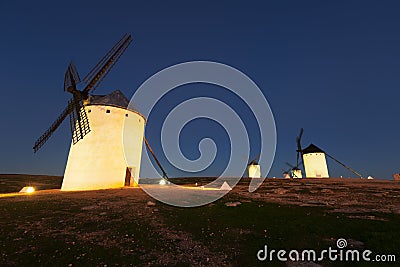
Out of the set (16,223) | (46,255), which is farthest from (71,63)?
(46,255)

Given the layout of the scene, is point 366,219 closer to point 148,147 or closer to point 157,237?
point 157,237

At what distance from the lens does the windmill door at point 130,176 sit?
25.6 meters

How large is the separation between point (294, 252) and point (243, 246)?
177cm

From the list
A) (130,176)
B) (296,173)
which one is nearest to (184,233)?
(130,176)

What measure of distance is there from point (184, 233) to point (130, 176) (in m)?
19.1

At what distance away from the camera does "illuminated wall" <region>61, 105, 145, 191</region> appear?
22.5m

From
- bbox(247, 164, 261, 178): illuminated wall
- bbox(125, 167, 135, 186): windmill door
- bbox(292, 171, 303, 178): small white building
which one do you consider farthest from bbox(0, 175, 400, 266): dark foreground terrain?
bbox(292, 171, 303, 178): small white building

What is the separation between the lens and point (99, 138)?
23359 millimetres

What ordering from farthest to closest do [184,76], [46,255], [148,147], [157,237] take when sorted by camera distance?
1. [148,147]
2. [184,76]
3. [157,237]
4. [46,255]

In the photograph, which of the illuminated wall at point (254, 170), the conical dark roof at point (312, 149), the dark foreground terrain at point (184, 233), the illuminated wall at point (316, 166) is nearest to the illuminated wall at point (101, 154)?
the dark foreground terrain at point (184, 233)

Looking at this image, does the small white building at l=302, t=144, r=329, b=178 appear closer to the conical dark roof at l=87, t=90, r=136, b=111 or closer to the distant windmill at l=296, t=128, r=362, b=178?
the distant windmill at l=296, t=128, r=362, b=178

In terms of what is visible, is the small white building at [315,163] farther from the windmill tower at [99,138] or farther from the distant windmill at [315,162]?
the windmill tower at [99,138]

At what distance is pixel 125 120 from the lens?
25.3 m

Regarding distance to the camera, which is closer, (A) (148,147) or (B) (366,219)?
(B) (366,219)
